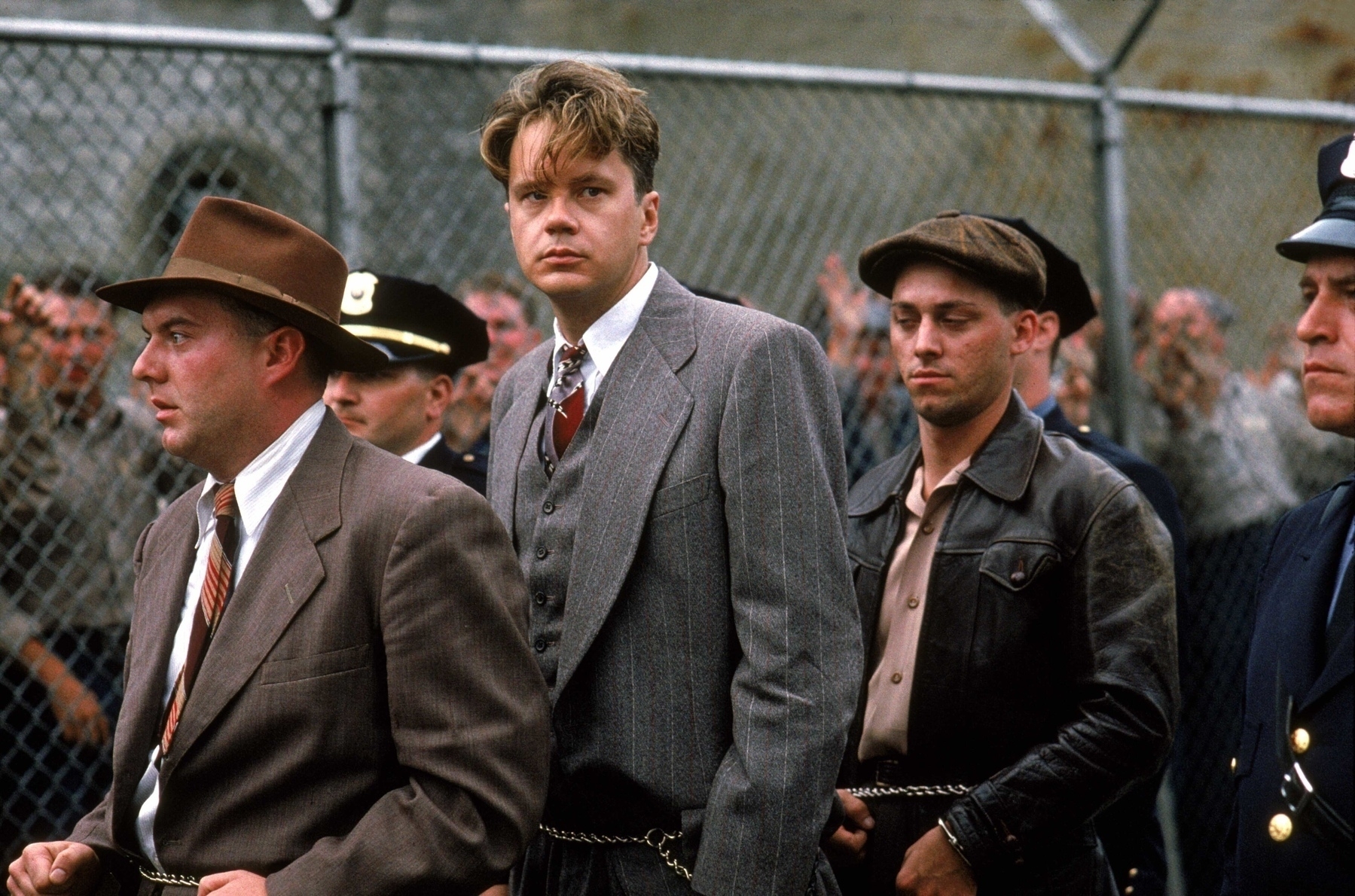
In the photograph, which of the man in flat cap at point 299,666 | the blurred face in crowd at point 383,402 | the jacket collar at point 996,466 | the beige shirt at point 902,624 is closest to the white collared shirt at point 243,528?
the man in flat cap at point 299,666

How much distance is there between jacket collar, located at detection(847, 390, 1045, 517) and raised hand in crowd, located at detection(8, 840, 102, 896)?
1.55 meters

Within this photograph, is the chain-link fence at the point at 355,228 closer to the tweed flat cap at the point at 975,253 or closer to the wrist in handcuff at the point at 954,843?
the tweed flat cap at the point at 975,253

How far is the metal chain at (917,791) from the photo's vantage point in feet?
9.65

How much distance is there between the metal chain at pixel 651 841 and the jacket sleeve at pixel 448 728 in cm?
23

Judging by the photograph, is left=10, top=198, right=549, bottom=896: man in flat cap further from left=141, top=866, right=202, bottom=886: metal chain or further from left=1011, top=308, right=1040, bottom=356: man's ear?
left=1011, top=308, right=1040, bottom=356: man's ear

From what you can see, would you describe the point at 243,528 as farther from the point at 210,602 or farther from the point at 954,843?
the point at 954,843

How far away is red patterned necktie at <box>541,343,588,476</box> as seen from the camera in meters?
2.67

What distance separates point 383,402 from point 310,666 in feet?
6.26

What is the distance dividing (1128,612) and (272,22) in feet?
34.3

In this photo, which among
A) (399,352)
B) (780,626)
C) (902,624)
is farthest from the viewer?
(399,352)

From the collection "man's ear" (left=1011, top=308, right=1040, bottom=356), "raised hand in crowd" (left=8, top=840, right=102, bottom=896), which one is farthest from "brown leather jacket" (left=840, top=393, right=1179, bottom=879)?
"raised hand in crowd" (left=8, top=840, right=102, bottom=896)

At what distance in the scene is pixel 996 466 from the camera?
10.3 feet

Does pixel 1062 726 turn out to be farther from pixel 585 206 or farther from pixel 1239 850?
pixel 585 206

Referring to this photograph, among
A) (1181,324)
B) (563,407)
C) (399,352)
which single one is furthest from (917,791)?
(1181,324)
